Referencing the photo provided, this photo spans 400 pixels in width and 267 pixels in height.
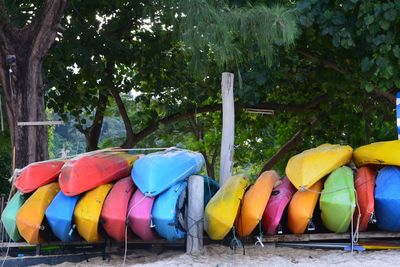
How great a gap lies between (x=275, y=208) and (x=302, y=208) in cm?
29

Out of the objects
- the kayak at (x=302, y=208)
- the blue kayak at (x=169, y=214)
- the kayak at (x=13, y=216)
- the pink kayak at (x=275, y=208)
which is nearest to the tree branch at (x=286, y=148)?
the pink kayak at (x=275, y=208)

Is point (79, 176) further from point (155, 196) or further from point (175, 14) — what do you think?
point (175, 14)

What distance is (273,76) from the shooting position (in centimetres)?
861

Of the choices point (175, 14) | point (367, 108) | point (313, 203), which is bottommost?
point (313, 203)

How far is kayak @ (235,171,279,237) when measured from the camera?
5.75 meters

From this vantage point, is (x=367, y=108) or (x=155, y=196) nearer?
(x=155, y=196)

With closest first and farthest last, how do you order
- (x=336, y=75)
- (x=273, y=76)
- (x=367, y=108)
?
(x=273, y=76)
(x=336, y=75)
(x=367, y=108)

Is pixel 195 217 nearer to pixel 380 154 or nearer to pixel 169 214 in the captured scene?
pixel 169 214

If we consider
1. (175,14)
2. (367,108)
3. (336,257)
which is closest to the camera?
(336,257)

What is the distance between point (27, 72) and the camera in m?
7.42

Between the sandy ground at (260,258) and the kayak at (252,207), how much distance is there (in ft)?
0.95

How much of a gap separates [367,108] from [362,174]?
5.28 meters

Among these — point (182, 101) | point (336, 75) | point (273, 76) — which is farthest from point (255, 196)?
point (182, 101)

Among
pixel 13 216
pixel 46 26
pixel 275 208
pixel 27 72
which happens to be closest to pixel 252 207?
pixel 275 208
